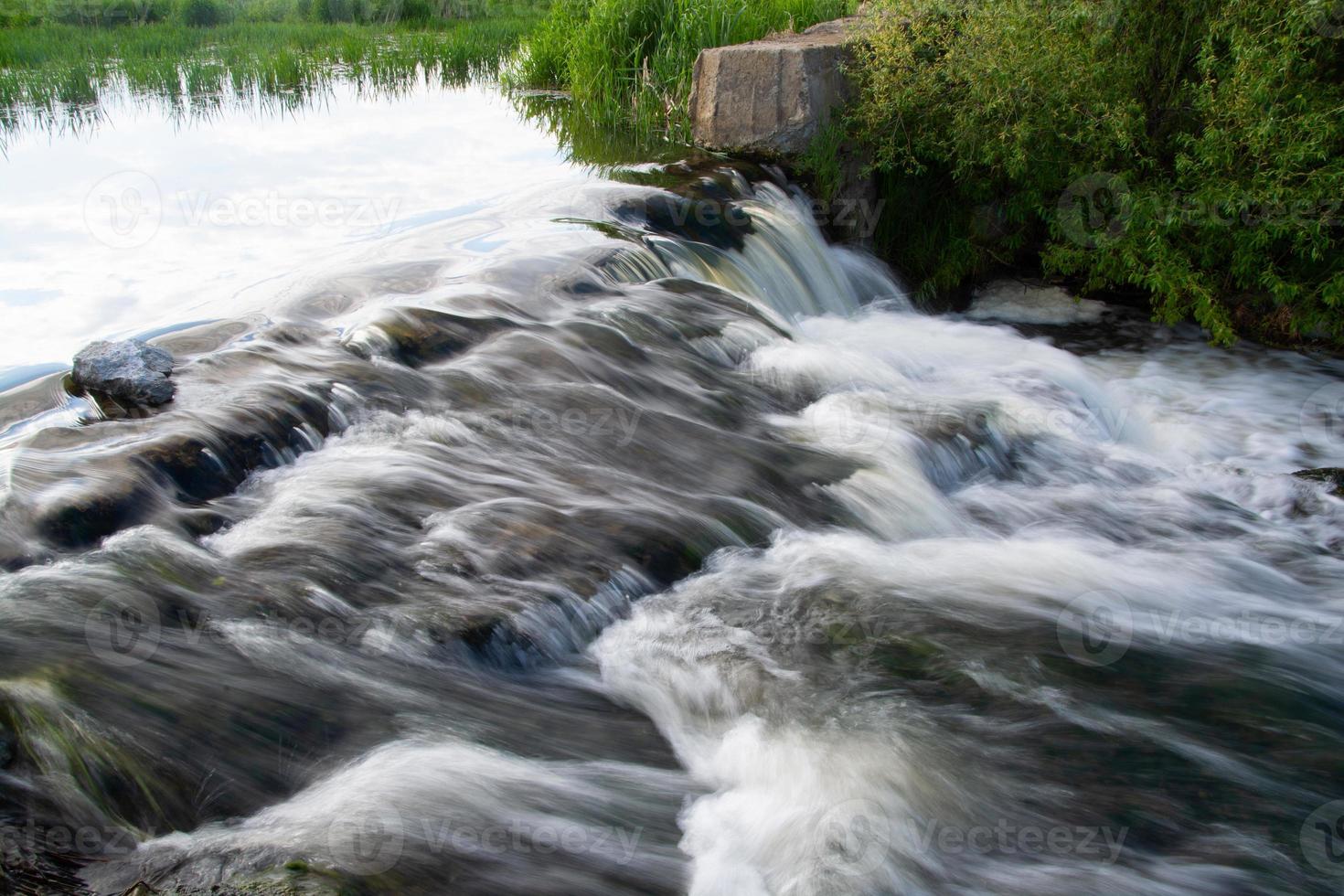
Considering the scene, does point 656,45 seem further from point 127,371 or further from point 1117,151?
point 127,371

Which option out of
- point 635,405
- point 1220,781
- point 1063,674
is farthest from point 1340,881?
point 635,405

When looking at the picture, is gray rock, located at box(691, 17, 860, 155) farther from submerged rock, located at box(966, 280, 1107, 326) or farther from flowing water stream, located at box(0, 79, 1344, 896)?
flowing water stream, located at box(0, 79, 1344, 896)

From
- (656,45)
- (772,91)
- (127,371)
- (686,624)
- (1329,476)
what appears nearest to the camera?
(686,624)

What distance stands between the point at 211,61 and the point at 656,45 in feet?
20.4

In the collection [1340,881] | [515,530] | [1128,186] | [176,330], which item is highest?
[1128,186]

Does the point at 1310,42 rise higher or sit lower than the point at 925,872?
higher

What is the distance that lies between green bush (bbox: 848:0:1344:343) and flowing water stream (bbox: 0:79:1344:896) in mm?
897

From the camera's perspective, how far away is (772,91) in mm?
7895

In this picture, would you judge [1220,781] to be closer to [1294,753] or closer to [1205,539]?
[1294,753]

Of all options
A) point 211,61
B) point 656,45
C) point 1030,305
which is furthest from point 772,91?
point 211,61

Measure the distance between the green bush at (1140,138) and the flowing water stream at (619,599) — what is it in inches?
35.3

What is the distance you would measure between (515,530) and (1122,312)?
5835 mm

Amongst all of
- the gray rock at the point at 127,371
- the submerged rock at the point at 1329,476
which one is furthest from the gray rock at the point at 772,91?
the gray rock at the point at 127,371

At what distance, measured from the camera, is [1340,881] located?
2.66 meters
